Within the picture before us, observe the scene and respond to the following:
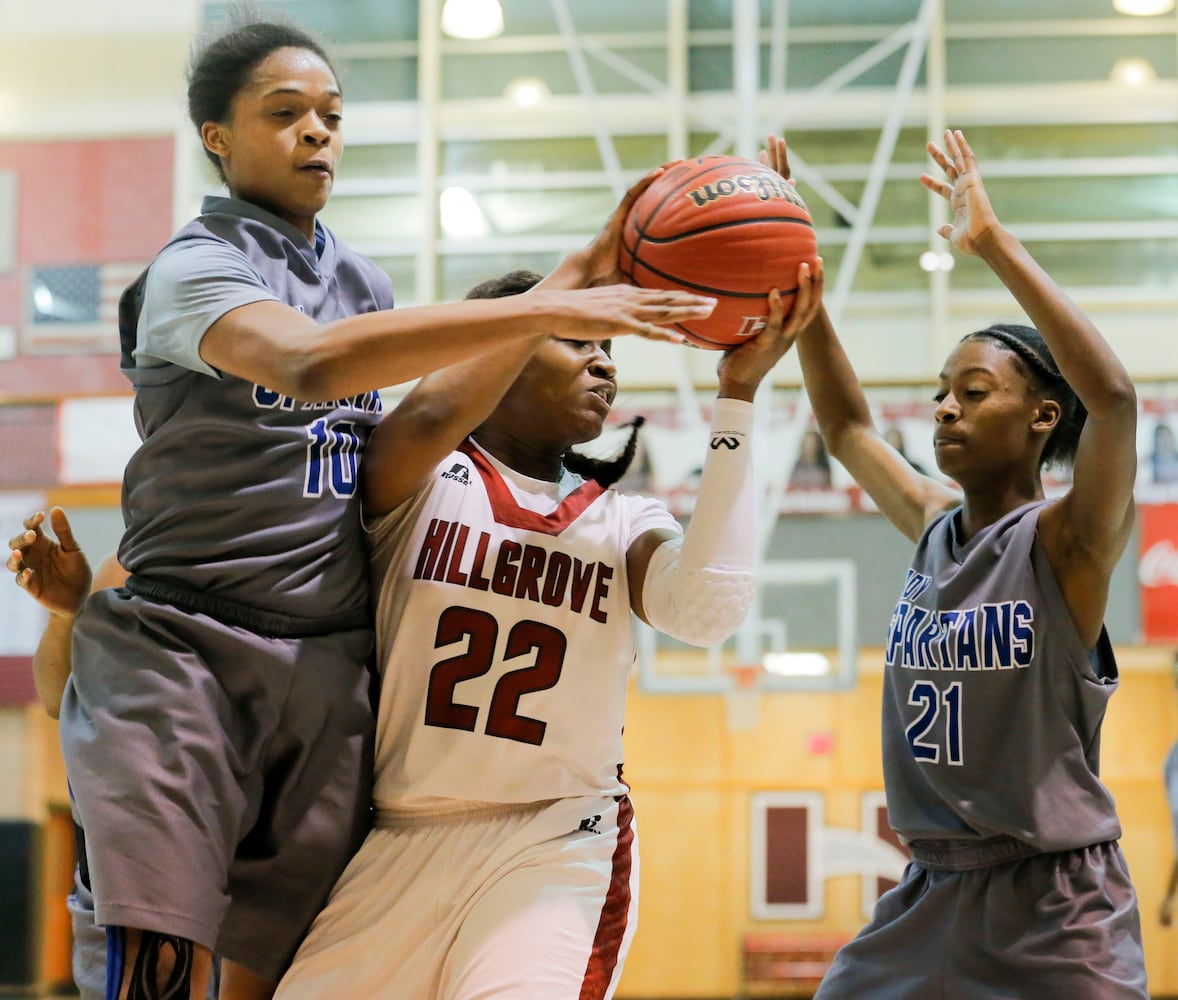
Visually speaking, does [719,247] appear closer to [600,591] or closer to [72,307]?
[600,591]

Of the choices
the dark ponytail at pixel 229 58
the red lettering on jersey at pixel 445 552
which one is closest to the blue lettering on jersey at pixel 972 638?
the red lettering on jersey at pixel 445 552

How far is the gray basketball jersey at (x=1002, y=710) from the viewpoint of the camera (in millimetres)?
2449

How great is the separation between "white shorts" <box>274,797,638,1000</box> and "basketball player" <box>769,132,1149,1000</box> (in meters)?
0.68

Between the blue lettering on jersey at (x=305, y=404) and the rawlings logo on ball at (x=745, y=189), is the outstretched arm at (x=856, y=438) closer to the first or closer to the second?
the rawlings logo on ball at (x=745, y=189)

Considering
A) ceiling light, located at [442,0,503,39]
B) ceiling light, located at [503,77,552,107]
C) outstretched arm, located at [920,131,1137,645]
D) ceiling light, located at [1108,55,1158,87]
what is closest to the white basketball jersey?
outstretched arm, located at [920,131,1137,645]

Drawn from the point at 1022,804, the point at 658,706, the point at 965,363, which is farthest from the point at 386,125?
the point at 1022,804

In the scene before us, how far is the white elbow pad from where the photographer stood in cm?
217

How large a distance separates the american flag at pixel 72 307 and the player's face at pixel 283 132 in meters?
5.74

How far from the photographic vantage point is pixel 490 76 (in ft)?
26.8

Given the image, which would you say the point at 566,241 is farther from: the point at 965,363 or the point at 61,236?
the point at 965,363

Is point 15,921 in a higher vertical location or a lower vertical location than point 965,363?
lower

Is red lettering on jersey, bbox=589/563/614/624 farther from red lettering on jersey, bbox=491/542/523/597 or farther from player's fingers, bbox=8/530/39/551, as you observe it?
player's fingers, bbox=8/530/39/551

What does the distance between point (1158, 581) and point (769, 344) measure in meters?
5.40

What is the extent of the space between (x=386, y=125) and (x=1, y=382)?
2.75 m
